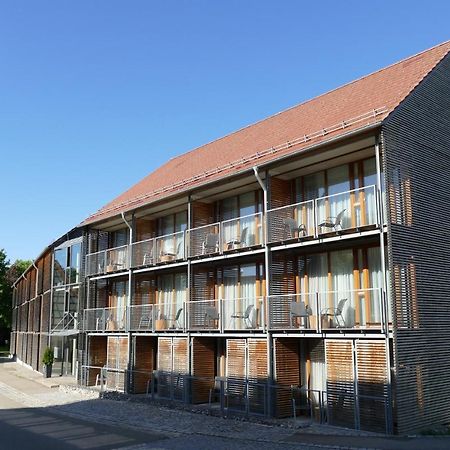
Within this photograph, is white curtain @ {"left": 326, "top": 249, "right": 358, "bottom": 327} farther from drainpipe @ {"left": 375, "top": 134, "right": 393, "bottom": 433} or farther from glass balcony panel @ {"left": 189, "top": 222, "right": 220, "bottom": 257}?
glass balcony panel @ {"left": 189, "top": 222, "right": 220, "bottom": 257}

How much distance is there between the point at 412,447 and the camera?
428 inches

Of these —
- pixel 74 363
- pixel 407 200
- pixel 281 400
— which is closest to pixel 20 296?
pixel 74 363

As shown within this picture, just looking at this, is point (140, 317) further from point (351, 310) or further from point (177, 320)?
point (351, 310)

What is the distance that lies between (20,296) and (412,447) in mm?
40117

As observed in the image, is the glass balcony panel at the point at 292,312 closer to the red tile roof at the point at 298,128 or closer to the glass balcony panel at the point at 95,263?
the red tile roof at the point at 298,128

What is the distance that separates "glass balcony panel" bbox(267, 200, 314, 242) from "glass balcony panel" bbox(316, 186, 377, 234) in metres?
0.35

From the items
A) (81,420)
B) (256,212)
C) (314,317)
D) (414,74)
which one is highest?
(414,74)

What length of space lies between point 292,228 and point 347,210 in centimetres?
163

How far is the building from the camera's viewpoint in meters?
13.2

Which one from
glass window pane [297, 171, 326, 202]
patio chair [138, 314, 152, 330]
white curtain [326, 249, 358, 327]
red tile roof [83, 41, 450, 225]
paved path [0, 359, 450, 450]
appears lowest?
paved path [0, 359, 450, 450]

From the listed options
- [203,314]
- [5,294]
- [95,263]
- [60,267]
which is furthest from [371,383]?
[5,294]

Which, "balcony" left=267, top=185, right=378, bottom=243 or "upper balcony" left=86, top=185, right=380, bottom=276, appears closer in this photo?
"balcony" left=267, top=185, right=378, bottom=243

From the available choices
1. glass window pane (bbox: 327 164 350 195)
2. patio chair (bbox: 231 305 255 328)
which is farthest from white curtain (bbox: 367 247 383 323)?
patio chair (bbox: 231 305 255 328)

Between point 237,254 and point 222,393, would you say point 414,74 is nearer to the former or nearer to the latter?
point 237,254
